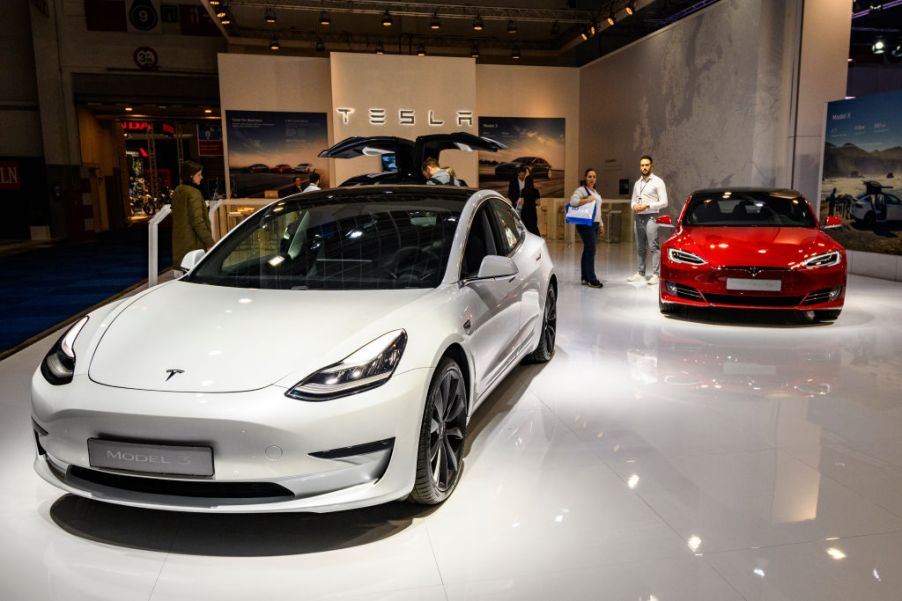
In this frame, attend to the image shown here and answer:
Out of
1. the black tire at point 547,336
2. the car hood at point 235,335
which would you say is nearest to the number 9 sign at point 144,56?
the black tire at point 547,336

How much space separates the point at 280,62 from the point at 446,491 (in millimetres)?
15119

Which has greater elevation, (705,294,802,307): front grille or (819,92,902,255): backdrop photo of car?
(819,92,902,255): backdrop photo of car

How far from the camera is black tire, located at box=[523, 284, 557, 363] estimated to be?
4852mm

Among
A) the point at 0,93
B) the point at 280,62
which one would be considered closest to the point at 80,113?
the point at 0,93

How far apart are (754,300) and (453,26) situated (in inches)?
613

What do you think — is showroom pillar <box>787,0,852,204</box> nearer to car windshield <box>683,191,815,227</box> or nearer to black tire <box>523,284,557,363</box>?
car windshield <box>683,191,815,227</box>

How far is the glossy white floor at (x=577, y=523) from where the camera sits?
2.22m

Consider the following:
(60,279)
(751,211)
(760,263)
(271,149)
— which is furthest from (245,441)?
(271,149)

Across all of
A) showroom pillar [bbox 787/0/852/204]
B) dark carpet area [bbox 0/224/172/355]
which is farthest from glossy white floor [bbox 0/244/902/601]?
showroom pillar [bbox 787/0/852/204]

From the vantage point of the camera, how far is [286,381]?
2.26 meters

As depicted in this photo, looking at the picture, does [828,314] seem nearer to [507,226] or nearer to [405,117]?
[507,226]

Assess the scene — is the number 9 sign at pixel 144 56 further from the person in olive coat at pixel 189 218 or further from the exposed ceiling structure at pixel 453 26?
the person in olive coat at pixel 189 218

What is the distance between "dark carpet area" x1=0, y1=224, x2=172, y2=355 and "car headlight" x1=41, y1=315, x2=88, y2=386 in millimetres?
3334

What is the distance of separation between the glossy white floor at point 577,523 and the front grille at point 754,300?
1714mm
